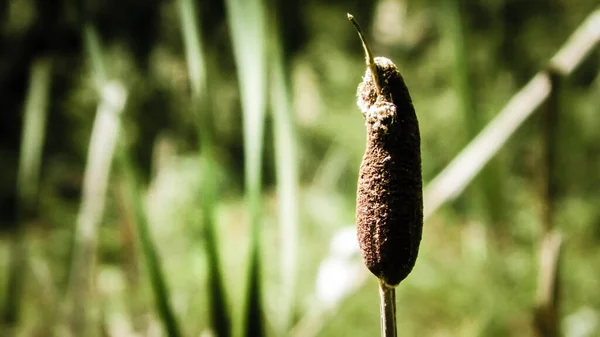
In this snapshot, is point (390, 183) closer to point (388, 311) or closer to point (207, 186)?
point (388, 311)

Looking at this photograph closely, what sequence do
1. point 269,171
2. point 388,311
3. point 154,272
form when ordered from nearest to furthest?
1. point 388,311
2. point 154,272
3. point 269,171

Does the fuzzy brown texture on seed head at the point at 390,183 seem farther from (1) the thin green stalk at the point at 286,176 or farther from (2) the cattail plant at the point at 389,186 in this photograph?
(1) the thin green stalk at the point at 286,176

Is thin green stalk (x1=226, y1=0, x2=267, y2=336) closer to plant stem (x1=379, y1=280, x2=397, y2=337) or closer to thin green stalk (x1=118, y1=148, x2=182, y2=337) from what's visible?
thin green stalk (x1=118, y1=148, x2=182, y2=337)

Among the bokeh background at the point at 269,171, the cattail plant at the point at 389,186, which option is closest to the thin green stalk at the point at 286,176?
the bokeh background at the point at 269,171

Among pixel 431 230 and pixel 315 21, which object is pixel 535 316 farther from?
pixel 315 21

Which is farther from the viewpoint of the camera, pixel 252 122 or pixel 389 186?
pixel 252 122

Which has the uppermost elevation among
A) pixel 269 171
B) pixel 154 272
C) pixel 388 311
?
pixel 269 171

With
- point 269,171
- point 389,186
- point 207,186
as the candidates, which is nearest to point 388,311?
point 389,186

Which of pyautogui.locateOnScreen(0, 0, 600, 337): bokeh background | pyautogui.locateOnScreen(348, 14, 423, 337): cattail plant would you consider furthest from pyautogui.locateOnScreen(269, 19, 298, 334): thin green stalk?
pyautogui.locateOnScreen(348, 14, 423, 337): cattail plant
